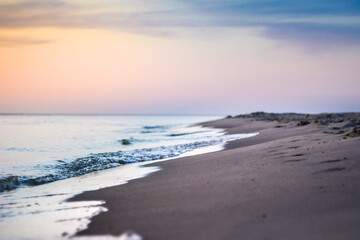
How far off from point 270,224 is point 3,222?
11.5 feet

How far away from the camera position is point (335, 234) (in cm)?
292

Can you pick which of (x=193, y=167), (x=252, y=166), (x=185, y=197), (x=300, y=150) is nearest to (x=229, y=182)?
(x=185, y=197)

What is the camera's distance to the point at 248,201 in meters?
4.05

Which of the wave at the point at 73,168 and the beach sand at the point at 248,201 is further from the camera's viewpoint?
the wave at the point at 73,168

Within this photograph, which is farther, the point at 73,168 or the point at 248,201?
the point at 73,168

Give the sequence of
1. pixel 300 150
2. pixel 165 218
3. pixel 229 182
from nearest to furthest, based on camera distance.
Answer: pixel 165 218 → pixel 229 182 → pixel 300 150

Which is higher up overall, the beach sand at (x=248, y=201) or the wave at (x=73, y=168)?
the beach sand at (x=248, y=201)

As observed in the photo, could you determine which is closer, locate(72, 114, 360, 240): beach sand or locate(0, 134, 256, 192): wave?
locate(72, 114, 360, 240): beach sand

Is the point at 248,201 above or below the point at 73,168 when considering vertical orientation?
above

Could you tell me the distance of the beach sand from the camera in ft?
10.6

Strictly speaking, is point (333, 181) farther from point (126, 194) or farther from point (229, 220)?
point (126, 194)

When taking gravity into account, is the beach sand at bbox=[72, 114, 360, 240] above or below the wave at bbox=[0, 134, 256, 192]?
above

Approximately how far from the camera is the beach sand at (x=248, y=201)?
3.23m

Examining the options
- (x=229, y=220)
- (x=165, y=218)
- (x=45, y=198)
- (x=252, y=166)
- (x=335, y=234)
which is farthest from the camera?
(x=252, y=166)
